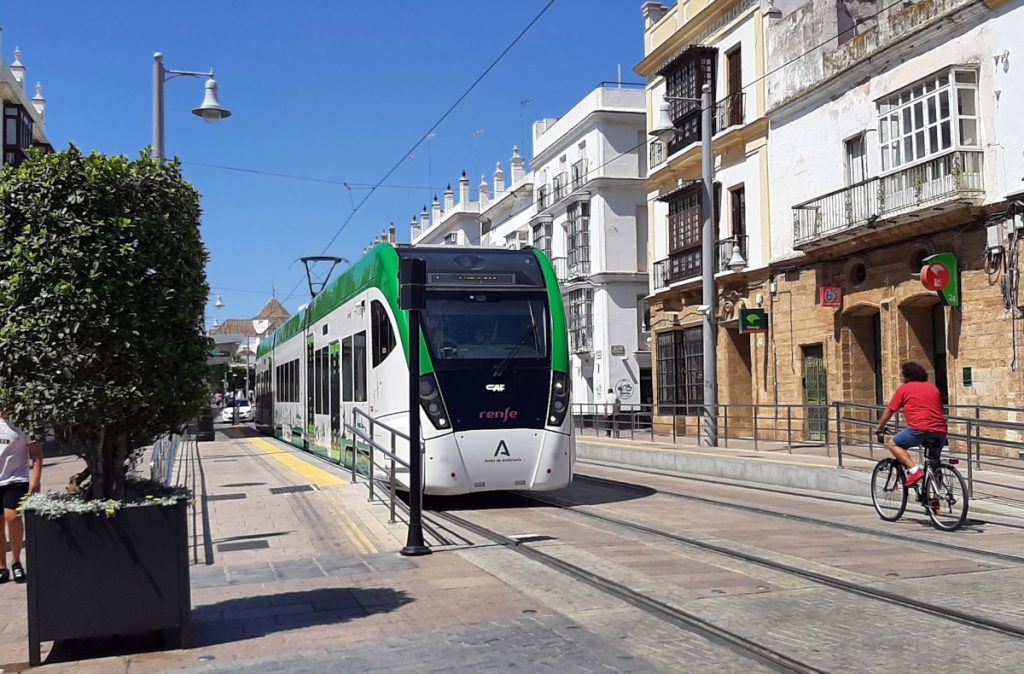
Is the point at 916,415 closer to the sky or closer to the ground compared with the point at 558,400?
closer to the ground

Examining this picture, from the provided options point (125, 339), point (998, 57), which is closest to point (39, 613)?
point (125, 339)

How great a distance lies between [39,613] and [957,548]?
7604 millimetres

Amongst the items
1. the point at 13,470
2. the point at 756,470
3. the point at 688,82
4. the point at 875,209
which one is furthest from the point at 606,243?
the point at 13,470

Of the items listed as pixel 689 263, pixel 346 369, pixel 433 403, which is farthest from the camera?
pixel 689 263

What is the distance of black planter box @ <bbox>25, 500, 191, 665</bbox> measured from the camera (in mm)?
6070

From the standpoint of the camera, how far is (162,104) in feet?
51.4

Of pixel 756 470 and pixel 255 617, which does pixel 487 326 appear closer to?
pixel 255 617

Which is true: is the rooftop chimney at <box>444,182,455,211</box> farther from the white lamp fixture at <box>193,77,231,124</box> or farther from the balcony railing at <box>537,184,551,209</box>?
the white lamp fixture at <box>193,77,231,124</box>

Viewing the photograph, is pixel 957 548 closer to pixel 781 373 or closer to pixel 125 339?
pixel 125 339

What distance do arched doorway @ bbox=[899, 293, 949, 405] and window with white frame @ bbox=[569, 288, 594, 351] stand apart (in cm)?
2264

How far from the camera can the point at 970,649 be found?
6.02m

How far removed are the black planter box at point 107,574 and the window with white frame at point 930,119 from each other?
17933 mm

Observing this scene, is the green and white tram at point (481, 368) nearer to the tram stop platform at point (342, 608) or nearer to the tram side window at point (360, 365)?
the tram side window at point (360, 365)

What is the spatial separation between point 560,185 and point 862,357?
24.9m
